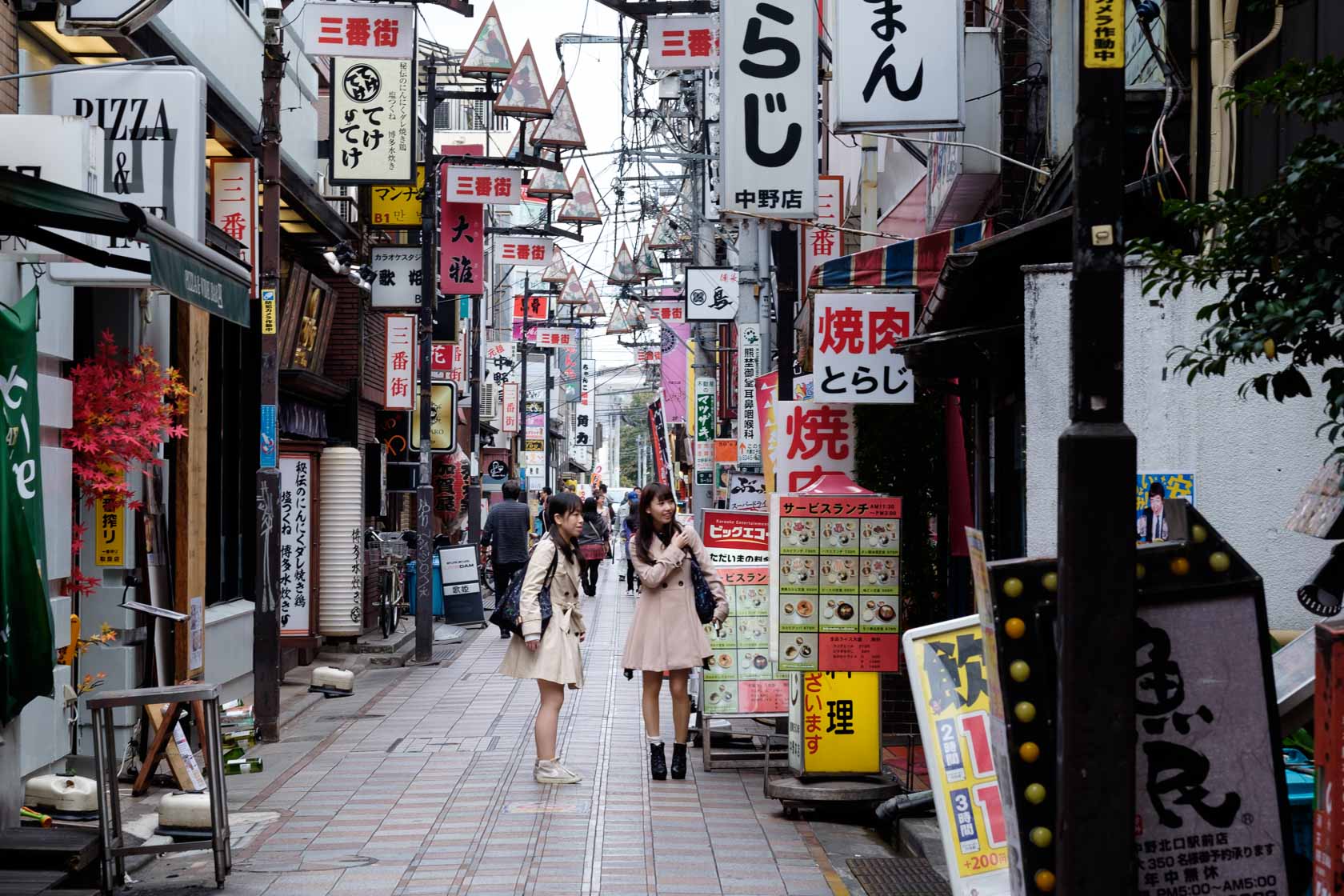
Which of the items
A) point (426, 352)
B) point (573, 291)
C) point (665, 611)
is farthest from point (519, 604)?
point (573, 291)

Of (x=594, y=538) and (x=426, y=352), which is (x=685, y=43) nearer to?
(x=426, y=352)

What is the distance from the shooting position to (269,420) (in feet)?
44.5

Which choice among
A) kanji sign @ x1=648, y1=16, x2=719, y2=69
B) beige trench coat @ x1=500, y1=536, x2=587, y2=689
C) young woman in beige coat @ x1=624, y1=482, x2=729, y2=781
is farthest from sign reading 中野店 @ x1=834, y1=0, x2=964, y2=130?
kanji sign @ x1=648, y1=16, x2=719, y2=69

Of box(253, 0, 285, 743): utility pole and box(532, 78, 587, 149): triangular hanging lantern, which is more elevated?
box(532, 78, 587, 149): triangular hanging lantern

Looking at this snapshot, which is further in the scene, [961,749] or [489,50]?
[489,50]

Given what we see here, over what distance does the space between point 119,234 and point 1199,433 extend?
5.49 metres

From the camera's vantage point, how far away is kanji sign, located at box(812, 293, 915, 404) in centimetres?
1214

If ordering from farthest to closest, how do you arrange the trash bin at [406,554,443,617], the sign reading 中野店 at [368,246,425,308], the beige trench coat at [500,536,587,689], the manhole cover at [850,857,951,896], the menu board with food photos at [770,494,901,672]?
the trash bin at [406,554,443,617], the sign reading 中野店 at [368,246,425,308], the beige trench coat at [500,536,587,689], the menu board with food photos at [770,494,901,672], the manhole cover at [850,857,951,896]

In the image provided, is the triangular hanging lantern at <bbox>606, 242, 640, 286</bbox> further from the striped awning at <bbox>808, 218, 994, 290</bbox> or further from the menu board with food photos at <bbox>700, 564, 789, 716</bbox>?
the striped awning at <bbox>808, 218, 994, 290</bbox>

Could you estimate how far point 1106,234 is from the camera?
15.5ft

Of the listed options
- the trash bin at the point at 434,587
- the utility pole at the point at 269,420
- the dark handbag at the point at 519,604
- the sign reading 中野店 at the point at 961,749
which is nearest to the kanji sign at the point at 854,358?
the dark handbag at the point at 519,604

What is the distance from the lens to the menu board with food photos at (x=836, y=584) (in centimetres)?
1038

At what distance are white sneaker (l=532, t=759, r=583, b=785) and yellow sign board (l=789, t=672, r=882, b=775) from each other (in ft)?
5.54

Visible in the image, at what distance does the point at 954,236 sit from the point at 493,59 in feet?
43.8
